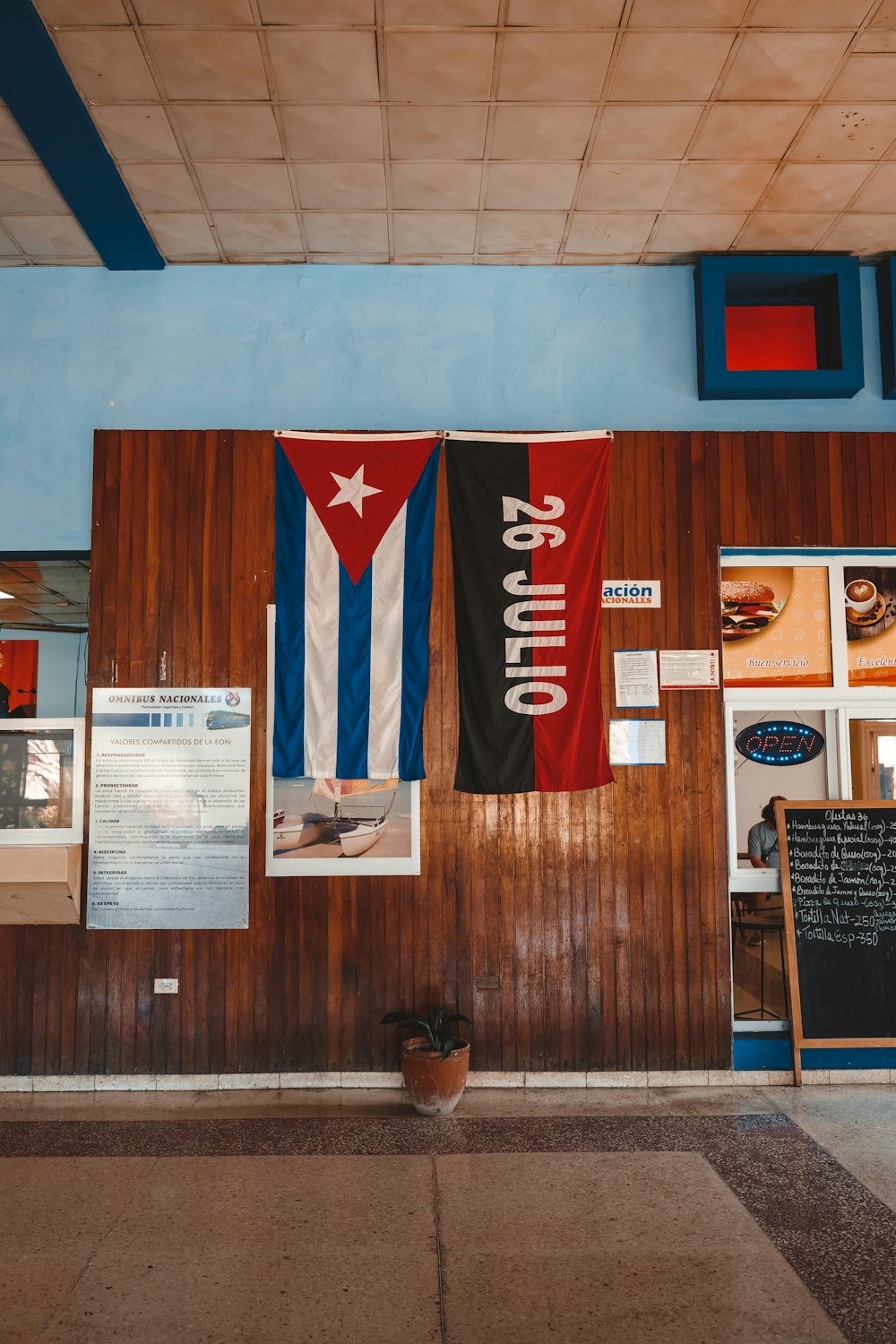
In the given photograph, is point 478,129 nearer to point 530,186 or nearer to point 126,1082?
point 530,186

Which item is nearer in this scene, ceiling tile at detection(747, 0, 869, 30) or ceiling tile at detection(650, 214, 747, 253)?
ceiling tile at detection(747, 0, 869, 30)

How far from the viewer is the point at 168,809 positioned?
4.91 m

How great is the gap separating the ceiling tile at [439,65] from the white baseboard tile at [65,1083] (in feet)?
16.8

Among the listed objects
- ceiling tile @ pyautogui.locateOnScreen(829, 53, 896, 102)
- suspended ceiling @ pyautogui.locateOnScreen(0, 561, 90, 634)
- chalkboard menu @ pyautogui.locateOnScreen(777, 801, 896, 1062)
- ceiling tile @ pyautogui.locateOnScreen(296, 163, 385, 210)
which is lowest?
chalkboard menu @ pyautogui.locateOnScreen(777, 801, 896, 1062)

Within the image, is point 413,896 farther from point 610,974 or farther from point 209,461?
point 209,461

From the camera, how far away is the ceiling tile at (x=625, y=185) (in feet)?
15.0

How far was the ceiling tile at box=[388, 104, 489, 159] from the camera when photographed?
165 inches

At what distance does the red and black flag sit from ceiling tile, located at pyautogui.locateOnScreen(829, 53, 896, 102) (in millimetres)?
1865

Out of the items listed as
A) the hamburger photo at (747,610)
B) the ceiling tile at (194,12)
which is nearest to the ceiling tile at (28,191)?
the ceiling tile at (194,12)

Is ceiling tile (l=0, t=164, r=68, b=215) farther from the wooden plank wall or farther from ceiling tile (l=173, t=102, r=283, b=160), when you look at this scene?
the wooden plank wall

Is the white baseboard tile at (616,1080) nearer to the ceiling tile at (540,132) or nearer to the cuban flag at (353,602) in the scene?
the cuban flag at (353,602)

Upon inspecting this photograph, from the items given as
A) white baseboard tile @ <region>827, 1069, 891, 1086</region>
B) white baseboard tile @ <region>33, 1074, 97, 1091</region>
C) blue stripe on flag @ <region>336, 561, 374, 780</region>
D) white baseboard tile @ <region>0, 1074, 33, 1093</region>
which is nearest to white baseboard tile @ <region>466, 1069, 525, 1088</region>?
white baseboard tile @ <region>827, 1069, 891, 1086</region>

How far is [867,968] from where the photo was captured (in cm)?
498

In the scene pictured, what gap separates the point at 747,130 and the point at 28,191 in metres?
3.62
